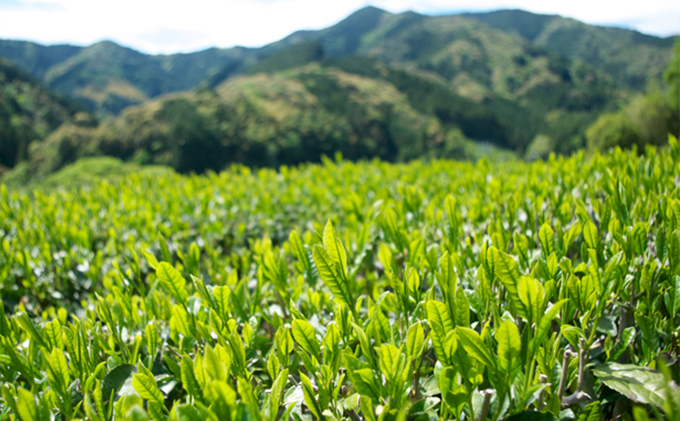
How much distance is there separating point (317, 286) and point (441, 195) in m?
1.83

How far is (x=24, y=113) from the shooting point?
315 ft

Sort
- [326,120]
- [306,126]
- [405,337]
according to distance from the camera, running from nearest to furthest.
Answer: [405,337] < [306,126] < [326,120]

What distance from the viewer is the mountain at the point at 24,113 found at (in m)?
84.8

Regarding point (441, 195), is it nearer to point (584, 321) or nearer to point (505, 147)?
point (584, 321)

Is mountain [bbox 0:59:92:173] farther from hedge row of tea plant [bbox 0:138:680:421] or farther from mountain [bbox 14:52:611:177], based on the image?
hedge row of tea plant [bbox 0:138:680:421]

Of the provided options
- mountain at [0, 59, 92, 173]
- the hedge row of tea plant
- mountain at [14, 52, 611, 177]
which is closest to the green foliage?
mountain at [14, 52, 611, 177]

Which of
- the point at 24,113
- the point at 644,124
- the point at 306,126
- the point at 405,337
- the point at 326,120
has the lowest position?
the point at 405,337

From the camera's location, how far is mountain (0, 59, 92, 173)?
278 ft

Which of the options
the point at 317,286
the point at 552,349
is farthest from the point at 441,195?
the point at 552,349

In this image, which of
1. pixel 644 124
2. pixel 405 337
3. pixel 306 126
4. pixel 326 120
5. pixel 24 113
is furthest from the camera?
pixel 24 113

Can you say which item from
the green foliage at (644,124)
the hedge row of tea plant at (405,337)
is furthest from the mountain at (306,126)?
the hedge row of tea plant at (405,337)

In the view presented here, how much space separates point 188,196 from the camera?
4.30 meters

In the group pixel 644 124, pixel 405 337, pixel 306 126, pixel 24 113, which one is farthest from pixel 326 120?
pixel 405 337

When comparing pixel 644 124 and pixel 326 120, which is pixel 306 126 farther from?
pixel 644 124
